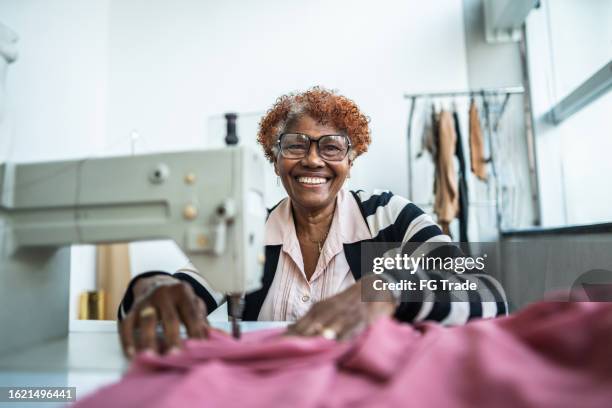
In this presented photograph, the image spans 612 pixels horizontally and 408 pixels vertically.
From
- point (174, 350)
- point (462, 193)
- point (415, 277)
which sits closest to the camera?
point (174, 350)

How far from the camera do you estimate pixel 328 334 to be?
2.04ft

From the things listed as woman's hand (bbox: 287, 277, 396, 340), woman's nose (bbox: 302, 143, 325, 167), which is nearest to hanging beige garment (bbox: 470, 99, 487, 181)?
woman's nose (bbox: 302, 143, 325, 167)

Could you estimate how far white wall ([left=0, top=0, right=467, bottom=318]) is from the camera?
10.4 ft

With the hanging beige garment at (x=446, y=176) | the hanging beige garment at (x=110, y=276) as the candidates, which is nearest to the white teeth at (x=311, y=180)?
the hanging beige garment at (x=110, y=276)

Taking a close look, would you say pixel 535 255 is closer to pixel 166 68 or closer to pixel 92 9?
pixel 92 9

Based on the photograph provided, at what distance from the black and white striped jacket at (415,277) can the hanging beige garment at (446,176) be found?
1351 millimetres

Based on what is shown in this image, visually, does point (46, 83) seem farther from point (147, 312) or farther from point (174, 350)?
point (174, 350)

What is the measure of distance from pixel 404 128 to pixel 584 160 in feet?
3.90

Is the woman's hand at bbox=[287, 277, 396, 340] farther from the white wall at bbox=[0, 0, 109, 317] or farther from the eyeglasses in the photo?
the eyeglasses

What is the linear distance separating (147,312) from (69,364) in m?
0.15

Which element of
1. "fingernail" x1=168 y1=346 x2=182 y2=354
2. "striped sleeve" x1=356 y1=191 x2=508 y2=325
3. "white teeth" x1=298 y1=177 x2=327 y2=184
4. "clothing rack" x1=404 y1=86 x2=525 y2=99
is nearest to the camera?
"fingernail" x1=168 y1=346 x2=182 y2=354

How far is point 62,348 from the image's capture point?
2.58ft

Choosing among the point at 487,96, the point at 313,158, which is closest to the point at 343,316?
the point at 313,158

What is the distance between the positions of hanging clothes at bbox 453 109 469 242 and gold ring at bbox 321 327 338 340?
2.28 meters
